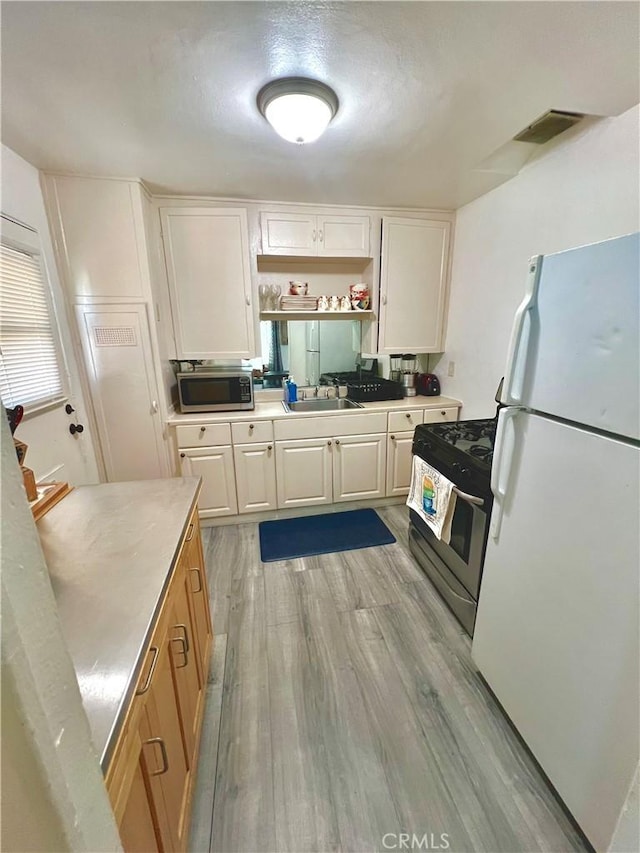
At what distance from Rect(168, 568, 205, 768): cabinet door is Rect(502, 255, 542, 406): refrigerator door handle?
127 centimetres

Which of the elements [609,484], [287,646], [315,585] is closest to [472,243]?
[609,484]

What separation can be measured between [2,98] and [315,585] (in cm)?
271

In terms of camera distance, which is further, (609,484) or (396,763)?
(396,763)

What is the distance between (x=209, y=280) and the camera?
2518 mm

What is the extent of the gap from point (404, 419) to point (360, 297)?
1.10 metres

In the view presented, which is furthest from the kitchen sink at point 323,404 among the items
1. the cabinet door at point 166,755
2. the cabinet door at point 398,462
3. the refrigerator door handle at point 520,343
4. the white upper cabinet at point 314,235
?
the cabinet door at point 166,755

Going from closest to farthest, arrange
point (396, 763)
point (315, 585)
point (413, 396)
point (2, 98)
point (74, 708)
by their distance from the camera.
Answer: point (74, 708), point (396, 763), point (2, 98), point (315, 585), point (413, 396)

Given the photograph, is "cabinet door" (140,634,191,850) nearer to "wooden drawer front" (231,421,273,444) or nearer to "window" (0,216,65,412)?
"window" (0,216,65,412)

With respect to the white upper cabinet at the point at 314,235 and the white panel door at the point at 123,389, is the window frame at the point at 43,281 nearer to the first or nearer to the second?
the white panel door at the point at 123,389

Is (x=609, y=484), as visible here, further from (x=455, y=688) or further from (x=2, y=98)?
(x=2, y=98)

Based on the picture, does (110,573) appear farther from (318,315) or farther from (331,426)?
(318,315)

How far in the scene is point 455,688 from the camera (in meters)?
1.51

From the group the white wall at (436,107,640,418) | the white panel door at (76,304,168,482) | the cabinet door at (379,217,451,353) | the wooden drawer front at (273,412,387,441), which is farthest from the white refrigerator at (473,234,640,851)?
the white panel door at (76,304,168,482)

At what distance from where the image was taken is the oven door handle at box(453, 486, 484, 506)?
152cm
